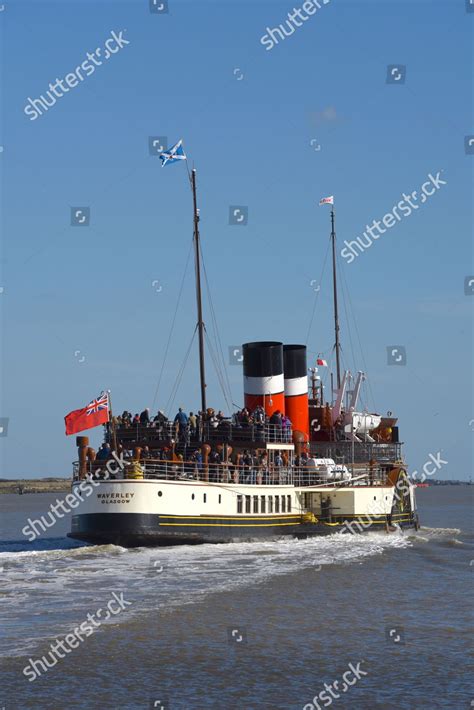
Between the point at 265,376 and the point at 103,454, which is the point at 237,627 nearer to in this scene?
the point at 103,454

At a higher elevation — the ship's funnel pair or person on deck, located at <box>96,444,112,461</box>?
the ship's funnel pair

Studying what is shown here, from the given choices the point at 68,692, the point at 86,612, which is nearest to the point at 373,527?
the point at 86,612

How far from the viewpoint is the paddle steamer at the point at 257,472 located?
43062 millimetres

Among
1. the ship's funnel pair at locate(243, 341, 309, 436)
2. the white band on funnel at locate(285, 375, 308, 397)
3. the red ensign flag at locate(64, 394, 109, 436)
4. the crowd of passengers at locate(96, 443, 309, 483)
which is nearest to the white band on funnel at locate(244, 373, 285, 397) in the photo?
the ship's funnel pair at locate(243, 341, 309, 436)

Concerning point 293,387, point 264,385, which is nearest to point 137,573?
point 264,385

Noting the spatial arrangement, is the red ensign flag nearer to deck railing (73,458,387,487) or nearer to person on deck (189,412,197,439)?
deck railing (73,458,387,487)

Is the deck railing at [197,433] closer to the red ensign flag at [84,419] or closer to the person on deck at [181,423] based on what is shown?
the person on deck at [181,423]

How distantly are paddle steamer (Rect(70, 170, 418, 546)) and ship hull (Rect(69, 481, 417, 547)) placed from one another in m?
0.04

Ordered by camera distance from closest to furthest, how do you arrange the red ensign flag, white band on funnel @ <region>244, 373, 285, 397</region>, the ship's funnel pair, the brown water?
the brown water → the red ensign flag → the ship's funnel pair → white band on funnel @ <region>244, 373, 285, 397</region>

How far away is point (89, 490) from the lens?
43.0m

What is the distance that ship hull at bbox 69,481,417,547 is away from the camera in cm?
4262

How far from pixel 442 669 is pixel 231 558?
19.3 meters

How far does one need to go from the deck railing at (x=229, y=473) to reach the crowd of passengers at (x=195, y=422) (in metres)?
1.86

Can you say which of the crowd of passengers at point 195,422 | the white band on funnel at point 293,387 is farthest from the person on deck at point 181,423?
the white band on funnel at point 293,387
